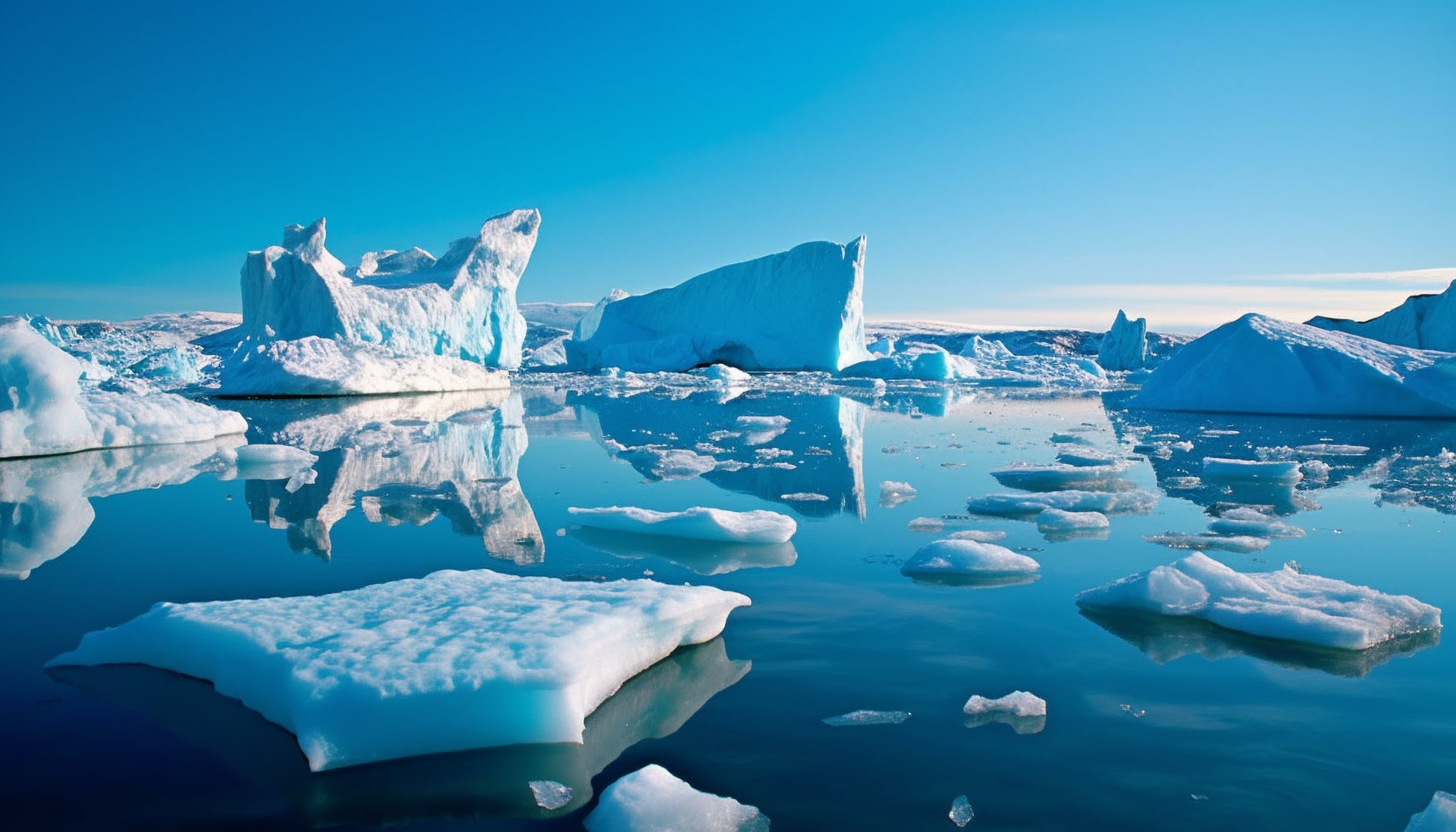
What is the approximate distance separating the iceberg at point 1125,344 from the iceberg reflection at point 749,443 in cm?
2348

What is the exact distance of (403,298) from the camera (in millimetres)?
22203

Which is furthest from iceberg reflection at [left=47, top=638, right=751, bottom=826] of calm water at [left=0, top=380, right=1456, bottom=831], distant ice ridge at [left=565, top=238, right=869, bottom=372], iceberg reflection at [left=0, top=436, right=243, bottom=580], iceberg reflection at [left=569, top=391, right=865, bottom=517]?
distant ice ridge at [left=565, top=238, right=869, bottom=372]

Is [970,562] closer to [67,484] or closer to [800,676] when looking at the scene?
[800,676]

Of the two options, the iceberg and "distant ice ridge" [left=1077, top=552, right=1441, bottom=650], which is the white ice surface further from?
the iceberg

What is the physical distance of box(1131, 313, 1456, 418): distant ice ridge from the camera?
440 inches

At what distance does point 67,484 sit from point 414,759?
5569 millimetres

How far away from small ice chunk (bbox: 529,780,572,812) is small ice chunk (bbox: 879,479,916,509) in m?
3.48

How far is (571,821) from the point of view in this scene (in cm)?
178

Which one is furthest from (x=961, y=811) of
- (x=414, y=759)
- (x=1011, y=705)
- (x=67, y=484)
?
(x=67, y=484)

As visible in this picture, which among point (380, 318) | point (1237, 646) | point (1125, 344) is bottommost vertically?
point (1237, 646)

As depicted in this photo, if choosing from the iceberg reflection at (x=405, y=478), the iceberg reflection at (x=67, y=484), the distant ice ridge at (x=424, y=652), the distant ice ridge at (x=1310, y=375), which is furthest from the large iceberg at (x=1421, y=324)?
the distant ice ridge at (x=424, y=652)

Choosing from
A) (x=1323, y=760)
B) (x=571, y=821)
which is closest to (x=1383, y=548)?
(x=1323, y=760)

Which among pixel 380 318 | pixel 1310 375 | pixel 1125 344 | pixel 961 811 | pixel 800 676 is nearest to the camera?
pixel 961 811

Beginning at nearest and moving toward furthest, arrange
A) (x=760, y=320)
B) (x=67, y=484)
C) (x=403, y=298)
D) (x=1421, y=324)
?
(x=67, y=484) < (x=403, y=298) < (x=1421, y=324) < (x=760, y=320)
